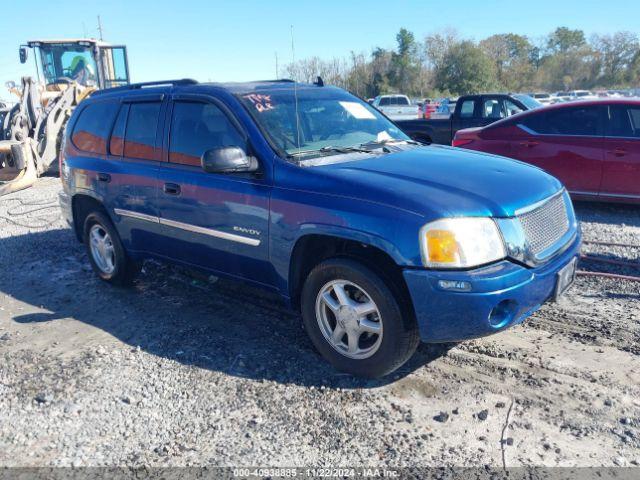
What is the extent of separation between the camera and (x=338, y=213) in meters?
3.36

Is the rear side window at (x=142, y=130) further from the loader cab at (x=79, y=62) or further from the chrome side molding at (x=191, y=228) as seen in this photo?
the loader cab at (x=79, y=62)

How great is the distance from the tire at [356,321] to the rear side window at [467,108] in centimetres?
907

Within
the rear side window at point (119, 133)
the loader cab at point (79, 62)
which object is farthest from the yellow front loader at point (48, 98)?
the rear side window at point (119, 133)

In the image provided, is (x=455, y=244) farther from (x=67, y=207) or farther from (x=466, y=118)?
(x=466, y=118)

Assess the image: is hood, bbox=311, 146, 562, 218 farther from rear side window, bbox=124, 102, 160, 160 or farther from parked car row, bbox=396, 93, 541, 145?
parked car row, bbox=396, 93, 541, 145

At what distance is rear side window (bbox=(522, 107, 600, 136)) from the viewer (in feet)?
24.0

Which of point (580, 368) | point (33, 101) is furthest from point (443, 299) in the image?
point (33, 101)

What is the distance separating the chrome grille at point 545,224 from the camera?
11.0ft

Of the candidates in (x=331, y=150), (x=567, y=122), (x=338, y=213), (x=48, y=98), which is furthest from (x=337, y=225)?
(x=48, y=98)

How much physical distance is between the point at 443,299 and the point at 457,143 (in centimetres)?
573

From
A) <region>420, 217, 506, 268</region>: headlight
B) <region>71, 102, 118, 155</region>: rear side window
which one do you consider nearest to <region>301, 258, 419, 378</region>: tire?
<region>420, 217, 506, 268</region>: headlight

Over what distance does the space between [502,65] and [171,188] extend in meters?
64.4

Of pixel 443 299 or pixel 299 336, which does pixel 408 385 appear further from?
pixel 299 336

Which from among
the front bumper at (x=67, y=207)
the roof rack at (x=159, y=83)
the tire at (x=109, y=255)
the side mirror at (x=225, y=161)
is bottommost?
the tire at (x=109, y=255)
